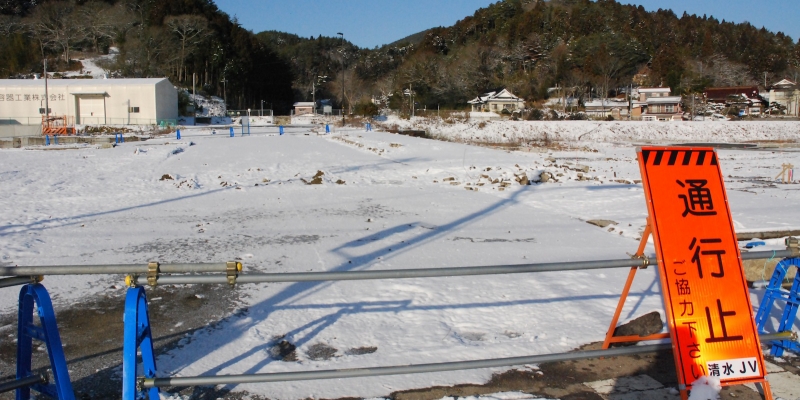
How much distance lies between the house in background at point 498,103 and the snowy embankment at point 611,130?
20.0 metres

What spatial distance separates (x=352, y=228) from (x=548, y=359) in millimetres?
6989

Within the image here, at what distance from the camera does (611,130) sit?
44562 millimetres

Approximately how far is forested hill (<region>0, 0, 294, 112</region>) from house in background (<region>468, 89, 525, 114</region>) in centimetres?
3239

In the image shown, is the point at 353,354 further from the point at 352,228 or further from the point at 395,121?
the point at 395,121

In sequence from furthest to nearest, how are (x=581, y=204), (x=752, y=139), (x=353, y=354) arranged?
(x=752, y=139) → (x=581, y=204) → (x=353, y=354)

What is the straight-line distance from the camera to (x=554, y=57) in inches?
3169

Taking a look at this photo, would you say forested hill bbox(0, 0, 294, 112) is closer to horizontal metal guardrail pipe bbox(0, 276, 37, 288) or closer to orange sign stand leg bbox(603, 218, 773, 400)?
horizontal metal guardrail pipe bbox(0, 276, 37, 288)

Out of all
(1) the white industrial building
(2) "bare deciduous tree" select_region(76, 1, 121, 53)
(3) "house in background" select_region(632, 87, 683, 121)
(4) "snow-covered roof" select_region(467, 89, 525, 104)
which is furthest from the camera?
(2) "bare deciduous tree" select_region(76, 1, 121, 53)

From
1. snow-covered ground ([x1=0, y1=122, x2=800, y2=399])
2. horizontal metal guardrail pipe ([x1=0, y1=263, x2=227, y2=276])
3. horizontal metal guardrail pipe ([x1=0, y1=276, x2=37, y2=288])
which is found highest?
horizontal metal guardrail pipe ([x1=0, y1=263, x2=227, y2=276])

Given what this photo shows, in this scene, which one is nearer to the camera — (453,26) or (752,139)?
(752,139)

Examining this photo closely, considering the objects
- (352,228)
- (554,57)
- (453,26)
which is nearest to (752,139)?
(554,57)

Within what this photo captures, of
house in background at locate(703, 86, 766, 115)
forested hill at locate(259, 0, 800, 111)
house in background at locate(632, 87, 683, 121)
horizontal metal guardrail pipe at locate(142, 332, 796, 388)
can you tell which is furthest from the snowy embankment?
horizontal metal guardrail pipe at locate(142, 332, 796, 388)

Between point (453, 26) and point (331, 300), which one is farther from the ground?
point (453, 26)

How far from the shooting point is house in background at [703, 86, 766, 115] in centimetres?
6384
